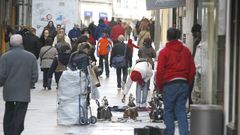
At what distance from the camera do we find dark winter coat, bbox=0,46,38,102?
1165 cm

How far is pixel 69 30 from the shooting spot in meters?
30.0

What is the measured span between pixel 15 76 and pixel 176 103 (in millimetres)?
2599

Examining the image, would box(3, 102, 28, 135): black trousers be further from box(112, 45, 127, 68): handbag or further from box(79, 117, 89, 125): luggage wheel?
box(112, 45, 127, 68): handbag

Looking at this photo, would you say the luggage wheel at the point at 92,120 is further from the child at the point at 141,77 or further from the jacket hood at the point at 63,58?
the jacket hood at the point at 63,58

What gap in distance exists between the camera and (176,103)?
11711mm

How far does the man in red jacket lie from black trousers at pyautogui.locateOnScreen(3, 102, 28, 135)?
2.21 m

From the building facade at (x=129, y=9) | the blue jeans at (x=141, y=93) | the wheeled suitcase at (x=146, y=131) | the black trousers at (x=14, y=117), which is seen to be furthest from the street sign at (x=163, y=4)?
the building facade at (x=129, y=9)

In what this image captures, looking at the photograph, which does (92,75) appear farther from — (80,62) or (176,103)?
(176,103)

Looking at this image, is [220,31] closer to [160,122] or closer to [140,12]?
[160,122]

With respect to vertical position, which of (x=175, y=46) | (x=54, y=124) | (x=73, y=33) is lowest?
(x=54, y=124)

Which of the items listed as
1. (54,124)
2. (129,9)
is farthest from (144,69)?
(129,9)

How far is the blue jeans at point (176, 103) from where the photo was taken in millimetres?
11563

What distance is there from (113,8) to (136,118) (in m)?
57.7

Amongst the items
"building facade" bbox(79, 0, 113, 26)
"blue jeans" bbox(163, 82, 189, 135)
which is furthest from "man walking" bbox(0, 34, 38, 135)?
"building facade" bbox(79, 0, 113, 26)
